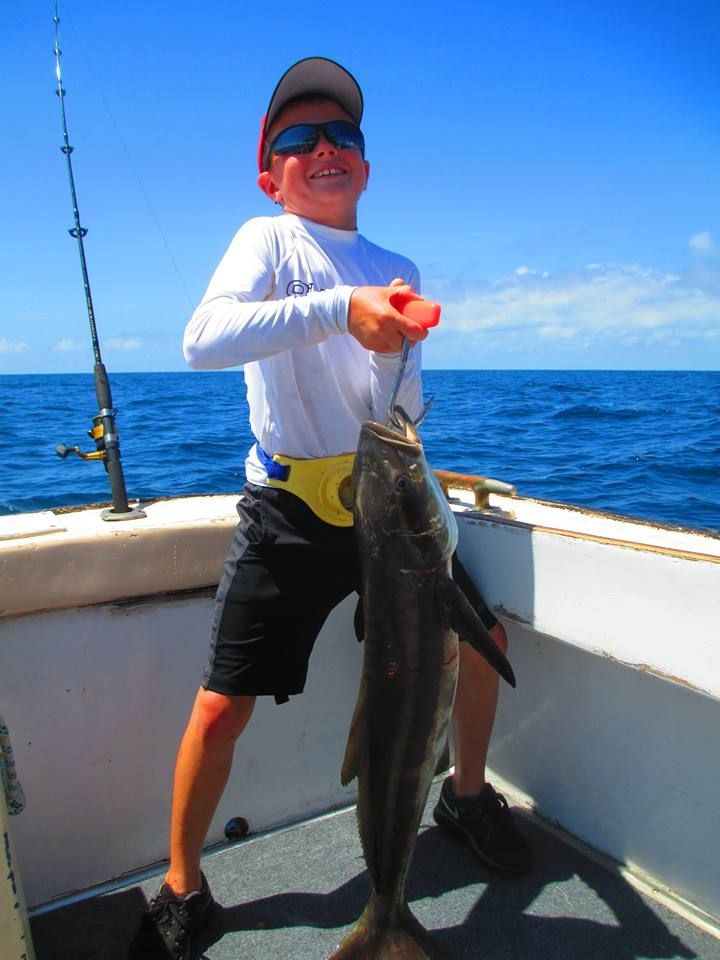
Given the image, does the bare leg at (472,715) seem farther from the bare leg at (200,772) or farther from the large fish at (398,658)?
the bare leg at (200,772)

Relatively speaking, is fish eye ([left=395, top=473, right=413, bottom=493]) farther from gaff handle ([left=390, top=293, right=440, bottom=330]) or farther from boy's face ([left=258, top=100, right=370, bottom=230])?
boy's face ([left=258, top=100, right=370, bottom=230])

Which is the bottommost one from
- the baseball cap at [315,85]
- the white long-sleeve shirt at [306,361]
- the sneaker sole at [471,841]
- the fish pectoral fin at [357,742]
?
the sneaker sole at [471,841]

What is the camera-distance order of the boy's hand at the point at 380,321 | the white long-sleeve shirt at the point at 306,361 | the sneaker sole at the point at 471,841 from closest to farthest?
1. the boy's hand at the point at 380,321
2. the white long-sleeve shirt at the point at 306,361
3. the sneaker sole at the point at 471,841

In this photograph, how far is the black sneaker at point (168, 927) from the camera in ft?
7.44

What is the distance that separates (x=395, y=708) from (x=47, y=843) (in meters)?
1.42

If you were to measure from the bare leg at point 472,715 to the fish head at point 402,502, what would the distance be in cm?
84

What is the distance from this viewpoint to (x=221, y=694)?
2.27m

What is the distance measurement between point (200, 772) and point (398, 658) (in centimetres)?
79

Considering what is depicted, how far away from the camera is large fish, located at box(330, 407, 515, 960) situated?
193cm

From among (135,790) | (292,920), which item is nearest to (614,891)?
(292,920)

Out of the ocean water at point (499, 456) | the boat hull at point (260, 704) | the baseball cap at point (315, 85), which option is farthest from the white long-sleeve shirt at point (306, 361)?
the ocean water at point (499, 456)

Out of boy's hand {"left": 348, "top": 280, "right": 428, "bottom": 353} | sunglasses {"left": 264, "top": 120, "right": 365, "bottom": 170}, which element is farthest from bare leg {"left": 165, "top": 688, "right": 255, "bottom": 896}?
sunglasses {"left": 264, "top": 120, "right": 365, "bottom": 170}

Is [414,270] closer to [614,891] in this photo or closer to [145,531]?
[145,531]

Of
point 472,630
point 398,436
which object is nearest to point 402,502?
point 398,436
